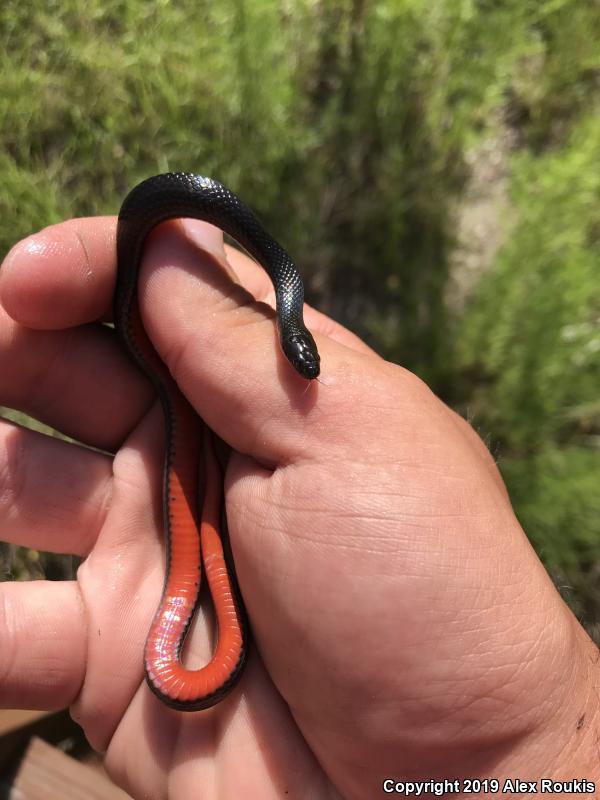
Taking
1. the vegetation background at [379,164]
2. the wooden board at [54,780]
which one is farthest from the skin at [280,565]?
the vegetation background at [379,164]

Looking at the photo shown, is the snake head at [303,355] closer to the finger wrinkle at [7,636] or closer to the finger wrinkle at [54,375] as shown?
the finger wrinkle at [54,375]

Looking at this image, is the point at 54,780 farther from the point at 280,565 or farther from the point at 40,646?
the point at 280,565

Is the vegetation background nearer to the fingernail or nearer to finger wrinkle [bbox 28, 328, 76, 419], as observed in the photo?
finger wrinkle [bbox 28, 328, 76, 419]

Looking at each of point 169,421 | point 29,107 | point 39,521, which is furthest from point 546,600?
point 29,107

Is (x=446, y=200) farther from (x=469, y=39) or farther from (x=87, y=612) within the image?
(x=87, y=612)

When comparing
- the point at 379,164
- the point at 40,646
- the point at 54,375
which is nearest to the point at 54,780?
the point at 40,646

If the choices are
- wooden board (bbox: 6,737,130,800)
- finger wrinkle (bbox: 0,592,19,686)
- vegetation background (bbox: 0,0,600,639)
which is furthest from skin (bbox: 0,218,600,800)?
vegetation background (bbox: 0,0,600,639)
